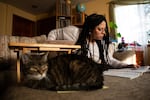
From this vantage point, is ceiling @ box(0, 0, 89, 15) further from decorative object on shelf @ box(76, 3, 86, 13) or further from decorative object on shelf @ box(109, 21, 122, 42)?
decorative object on shelf @ box(109, 21, 122, 42)

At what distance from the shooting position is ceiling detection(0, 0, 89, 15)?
11.6 ft

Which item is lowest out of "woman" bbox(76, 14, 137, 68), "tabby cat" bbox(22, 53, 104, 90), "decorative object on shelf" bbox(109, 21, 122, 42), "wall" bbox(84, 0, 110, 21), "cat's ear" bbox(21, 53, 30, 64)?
"tabby cat" bbox(22, 53, 104, 90)

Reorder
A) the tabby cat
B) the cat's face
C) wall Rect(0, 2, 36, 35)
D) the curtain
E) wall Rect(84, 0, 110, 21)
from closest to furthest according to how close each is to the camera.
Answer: the tabby cat → the cat's face → the curtain → wall Rect(0, 2, 36, 35) → wall Rect(84, 0, 110, 21)

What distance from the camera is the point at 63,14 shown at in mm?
3594

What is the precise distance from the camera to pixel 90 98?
546mm

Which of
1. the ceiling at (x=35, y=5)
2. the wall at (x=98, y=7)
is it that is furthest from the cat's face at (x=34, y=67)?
the wall at (x=98, y=7)


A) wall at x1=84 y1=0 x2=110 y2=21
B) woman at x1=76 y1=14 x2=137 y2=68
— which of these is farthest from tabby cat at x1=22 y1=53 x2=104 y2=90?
wall at x1=84 y1=0 x2=110 y2=21

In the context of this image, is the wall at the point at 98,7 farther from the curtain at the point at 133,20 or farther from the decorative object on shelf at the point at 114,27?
the decorative object on shelf at the point at 114,27

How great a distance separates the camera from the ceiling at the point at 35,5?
3.54m

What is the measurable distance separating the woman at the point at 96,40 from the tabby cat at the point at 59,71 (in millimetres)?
425

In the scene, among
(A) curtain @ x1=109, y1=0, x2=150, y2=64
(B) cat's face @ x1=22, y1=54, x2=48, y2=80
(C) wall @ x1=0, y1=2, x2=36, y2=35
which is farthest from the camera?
(C) wall @ x1=0, y1=2, x2=36, y2=35

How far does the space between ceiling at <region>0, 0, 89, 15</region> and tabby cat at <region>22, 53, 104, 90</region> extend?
9.34 ft

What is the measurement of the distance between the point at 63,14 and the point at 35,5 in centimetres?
70

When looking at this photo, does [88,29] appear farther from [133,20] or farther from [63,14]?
[133,20]
